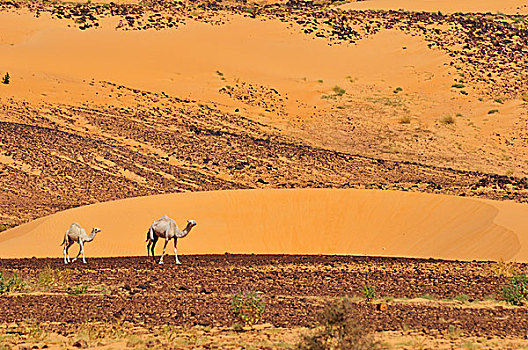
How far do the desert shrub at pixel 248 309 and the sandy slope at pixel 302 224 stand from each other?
982 centimetres

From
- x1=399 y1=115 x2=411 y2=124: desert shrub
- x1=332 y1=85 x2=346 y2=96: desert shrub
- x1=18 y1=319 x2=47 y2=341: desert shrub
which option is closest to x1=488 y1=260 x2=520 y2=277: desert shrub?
x1=18 y1=319 x2=47 y2=341: desert shrub

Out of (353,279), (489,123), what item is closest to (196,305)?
(353,279)

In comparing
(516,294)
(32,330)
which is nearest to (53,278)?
(32,330)

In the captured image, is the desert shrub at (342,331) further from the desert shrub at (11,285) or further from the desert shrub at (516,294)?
the desert shrub at (11,285)

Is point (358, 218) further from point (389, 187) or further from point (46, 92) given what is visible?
point (46, 92)

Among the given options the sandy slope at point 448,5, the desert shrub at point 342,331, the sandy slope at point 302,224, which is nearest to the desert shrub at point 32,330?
the desert shrub at point 342,331

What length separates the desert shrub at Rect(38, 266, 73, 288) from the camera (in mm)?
15836

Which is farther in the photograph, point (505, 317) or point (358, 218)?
point (358, 218)

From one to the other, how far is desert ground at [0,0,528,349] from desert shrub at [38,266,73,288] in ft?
0.42

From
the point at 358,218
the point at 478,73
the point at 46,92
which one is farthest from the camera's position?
the point at 478,73

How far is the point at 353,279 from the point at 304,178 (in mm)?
21554

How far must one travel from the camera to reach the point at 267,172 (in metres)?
38.5

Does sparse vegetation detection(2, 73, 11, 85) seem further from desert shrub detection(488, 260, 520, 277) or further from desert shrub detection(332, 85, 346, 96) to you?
desert shrub detection(488, 260, 520, 277)

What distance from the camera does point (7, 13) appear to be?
6300 centimetres
